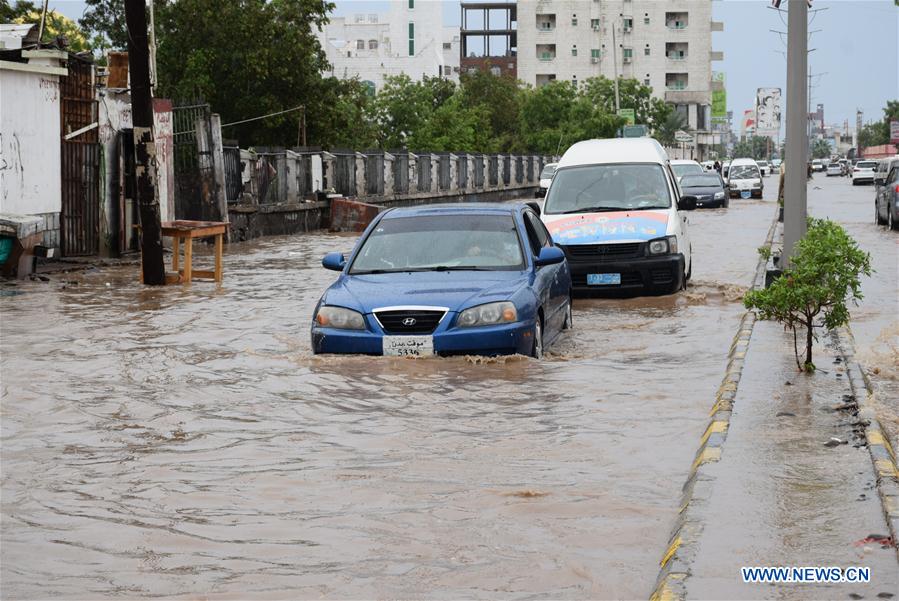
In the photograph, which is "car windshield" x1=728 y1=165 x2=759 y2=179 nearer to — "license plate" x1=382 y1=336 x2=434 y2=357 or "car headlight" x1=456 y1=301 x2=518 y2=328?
"car headlight" x1=456 y1=301 x2=518 y2=328

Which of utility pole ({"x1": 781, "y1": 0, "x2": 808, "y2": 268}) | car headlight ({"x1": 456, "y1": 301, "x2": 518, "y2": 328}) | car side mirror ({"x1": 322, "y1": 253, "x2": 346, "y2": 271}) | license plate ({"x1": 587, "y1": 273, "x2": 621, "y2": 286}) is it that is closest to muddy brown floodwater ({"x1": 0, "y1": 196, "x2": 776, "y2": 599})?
car headlight ({"x1": 456, "y1": 301, "x2": 518, "y2": 328})

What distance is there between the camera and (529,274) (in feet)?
38.4

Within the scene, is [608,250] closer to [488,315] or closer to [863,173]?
[488,315]

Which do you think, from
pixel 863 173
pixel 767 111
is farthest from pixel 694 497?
pixel 767 111

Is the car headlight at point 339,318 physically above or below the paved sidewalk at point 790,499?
above

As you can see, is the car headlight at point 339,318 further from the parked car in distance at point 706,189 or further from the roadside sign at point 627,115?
the roadside sign at point 627,115

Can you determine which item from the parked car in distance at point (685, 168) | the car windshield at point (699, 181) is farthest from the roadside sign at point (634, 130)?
the car windshield at point (699, 181)

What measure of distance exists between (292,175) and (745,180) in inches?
1125

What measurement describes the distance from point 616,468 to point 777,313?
3436 mm

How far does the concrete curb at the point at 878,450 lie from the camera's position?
6133 mm

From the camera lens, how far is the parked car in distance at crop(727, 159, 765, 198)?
58.8 m

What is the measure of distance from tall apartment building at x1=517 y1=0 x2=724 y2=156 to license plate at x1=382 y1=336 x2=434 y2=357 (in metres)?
131

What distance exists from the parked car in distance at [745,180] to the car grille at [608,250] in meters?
42.3

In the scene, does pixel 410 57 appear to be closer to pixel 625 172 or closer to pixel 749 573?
pixel 625 172
